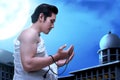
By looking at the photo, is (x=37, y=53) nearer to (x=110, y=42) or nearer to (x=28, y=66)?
(x=28, y=66)

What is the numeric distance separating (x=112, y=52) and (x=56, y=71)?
33.8 ft

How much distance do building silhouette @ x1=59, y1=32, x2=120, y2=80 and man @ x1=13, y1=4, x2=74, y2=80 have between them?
939cm

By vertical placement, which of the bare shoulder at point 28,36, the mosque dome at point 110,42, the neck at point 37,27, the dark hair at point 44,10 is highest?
the mosque dome at point 110,42

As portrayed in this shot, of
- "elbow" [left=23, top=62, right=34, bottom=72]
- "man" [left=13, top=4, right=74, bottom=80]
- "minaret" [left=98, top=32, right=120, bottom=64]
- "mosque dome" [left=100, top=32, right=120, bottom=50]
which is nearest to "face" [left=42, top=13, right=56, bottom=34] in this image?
"man" [left=13, top=4, right=74, bottom=80]

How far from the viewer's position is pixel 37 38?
950mm

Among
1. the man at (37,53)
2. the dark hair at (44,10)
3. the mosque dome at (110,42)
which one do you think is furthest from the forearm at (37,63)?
the mosque dome at (110,42)

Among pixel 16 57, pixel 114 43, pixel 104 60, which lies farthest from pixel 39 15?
pixel 104 60

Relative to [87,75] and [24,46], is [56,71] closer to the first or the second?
[24,46]

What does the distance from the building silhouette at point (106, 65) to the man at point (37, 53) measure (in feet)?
30.8

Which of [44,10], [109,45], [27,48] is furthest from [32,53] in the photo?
[109,45]

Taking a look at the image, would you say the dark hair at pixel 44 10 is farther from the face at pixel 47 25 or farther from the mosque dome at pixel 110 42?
the mosque dome at pixel 110 42

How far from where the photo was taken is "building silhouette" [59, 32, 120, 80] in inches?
423

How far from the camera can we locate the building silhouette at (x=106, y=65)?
35.2 ft

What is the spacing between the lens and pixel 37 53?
3.11 ft
